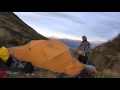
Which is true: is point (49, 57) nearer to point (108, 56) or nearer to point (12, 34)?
point (108, 56)

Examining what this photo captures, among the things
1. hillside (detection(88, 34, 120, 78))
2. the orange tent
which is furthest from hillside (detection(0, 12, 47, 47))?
hillside (detection(88, 34, 120, 78))

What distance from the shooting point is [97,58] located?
2239 cm

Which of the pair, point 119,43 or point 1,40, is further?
point 119,43

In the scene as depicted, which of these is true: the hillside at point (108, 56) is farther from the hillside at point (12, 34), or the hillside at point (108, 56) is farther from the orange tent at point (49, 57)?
the hillside at point (12, 34)

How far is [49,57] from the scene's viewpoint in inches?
570

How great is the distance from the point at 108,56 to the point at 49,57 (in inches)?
356

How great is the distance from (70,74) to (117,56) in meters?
8.90

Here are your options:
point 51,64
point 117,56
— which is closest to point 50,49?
point 51,64

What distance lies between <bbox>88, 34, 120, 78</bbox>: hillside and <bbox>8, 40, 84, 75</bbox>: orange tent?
4226 millimetres

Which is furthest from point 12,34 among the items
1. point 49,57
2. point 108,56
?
point 49,57

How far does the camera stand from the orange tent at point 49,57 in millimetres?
14359

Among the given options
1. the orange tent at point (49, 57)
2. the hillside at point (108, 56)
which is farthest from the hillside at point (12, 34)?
the hillside at point (108, 56)

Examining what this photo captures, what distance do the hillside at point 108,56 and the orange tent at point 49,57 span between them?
4.23 metres
